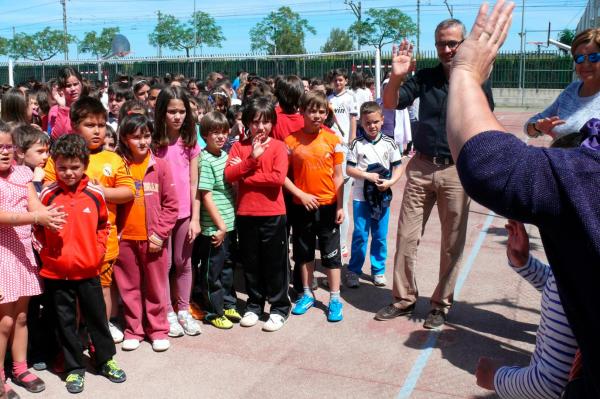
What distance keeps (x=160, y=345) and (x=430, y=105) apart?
2717 mm

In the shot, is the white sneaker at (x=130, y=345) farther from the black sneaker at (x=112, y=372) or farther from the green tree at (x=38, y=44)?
the green tree at (x=38, y=44)

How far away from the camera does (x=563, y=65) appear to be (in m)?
29.5

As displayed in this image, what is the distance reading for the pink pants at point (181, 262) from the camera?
16.5ft

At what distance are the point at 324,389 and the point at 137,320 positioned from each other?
158 centimetres

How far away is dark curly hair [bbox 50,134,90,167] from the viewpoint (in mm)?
3969

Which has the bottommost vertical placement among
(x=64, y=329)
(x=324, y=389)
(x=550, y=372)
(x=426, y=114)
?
(x=324, y=389)

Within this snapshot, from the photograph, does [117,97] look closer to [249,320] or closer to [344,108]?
[344,108]

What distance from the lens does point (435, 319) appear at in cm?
505

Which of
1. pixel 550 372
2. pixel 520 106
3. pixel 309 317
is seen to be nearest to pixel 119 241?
pixel 309 317

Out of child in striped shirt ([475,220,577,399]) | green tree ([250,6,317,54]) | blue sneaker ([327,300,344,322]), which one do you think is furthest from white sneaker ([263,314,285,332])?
green tree ([250,6,317,54])

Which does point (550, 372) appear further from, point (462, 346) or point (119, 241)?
point (119, 241)

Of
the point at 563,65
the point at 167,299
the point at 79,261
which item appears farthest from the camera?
the point at 563,65

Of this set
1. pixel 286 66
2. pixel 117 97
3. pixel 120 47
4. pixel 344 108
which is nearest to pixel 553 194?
pixel 117 97

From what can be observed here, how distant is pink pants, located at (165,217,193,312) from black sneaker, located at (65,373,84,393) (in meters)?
1.01
